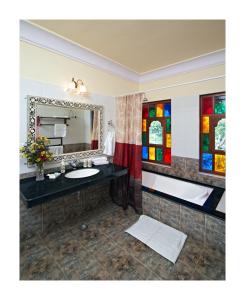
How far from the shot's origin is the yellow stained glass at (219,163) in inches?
86.4

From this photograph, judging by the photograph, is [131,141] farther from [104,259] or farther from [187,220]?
[104,259]

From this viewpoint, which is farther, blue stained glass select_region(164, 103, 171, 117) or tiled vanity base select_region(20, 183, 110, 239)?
blue stained glass select_region(164, 103, 171, 117)

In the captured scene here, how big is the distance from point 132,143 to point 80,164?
838 mm

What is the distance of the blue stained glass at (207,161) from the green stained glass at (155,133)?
798 mm

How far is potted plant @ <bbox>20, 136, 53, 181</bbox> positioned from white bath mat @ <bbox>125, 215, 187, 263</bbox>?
51.7 inches

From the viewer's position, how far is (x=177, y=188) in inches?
96.3

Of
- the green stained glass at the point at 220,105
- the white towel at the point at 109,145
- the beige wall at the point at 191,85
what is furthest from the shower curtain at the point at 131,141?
the green stained glass at the point at 220,105

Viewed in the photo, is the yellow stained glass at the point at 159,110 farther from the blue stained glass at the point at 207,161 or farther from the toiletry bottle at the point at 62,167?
the toiletry bottle at the point at 62,167

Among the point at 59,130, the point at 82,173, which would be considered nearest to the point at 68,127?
the point at 59,130

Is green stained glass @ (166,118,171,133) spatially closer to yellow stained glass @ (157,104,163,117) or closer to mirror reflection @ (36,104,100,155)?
yellow stained glass @ (157,104,163,117)

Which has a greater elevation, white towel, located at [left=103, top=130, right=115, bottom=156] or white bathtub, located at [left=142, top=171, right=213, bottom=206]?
white towel, located at [left=103, top=130, right=115, bottom=156]

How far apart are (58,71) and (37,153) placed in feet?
3.50

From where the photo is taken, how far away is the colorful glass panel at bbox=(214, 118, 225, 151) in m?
2.19

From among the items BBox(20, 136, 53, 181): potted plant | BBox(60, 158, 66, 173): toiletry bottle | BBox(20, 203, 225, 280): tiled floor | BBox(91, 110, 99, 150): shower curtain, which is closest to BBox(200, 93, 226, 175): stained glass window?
BBox(20, 203, 225, 280): tiled floor
